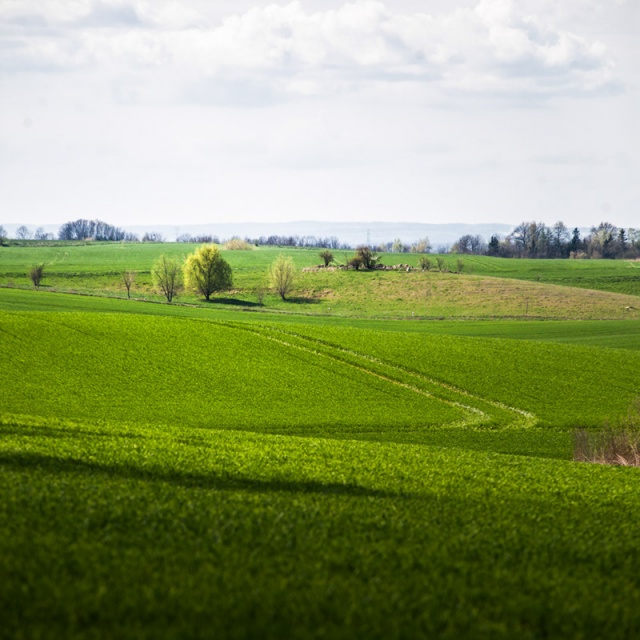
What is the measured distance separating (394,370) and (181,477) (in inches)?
1385

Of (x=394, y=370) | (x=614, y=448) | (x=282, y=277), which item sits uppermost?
(x=282, y=277)

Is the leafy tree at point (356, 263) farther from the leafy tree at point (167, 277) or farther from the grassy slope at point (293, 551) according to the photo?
the grassy slope at point (293, 551)

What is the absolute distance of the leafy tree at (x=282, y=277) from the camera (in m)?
129

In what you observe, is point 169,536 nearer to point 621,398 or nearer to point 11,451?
point 11,451

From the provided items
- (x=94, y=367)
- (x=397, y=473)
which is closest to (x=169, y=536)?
(x=397, y=473)

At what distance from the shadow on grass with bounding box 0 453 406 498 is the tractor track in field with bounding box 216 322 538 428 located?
83.4 feet

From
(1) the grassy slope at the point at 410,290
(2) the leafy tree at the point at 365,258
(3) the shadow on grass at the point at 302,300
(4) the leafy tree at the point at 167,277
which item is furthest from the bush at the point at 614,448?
(2) the leafy tree at the point at 365,258

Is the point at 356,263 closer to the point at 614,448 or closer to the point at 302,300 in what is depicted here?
the point at 302,300

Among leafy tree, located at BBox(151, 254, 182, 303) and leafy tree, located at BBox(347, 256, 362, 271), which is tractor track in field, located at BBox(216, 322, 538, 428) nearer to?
leafy tree, located at BBox(151, 254, 182, 303)

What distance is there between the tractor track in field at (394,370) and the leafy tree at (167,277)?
209 ft

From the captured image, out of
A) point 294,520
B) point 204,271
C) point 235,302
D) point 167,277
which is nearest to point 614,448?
point 294,520

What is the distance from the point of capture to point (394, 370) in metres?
48.7

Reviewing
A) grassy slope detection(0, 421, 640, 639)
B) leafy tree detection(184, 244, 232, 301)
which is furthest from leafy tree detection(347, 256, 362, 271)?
grassy slope detection(0, 421, 640, 639)

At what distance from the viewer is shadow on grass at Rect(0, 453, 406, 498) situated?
13.7 metres
